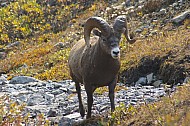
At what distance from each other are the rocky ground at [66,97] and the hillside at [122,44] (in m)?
0.36

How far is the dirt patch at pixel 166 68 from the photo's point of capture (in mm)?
12975

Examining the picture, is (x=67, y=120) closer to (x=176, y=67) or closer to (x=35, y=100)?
(x=35, y=100)

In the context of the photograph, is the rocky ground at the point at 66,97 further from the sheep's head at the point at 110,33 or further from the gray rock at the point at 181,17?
the gray rock at the point at 181,17

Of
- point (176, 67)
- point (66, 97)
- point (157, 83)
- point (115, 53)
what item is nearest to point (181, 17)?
point (176, 67)

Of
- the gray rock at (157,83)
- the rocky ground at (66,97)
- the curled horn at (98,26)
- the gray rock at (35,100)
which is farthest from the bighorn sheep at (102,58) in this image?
the gray rock at (157,83)

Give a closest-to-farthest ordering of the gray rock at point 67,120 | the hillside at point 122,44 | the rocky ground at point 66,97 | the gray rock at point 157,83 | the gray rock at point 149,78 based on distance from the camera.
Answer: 1. the hillside at point 122,44
2. the gray rock at point 67,120
3. the rocky ground at point 66,97
4. the gray rock at point 157,83
5. the gray rock at point 149,78

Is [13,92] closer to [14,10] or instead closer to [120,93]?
[120,93]

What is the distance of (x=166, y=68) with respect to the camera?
13.6 meters

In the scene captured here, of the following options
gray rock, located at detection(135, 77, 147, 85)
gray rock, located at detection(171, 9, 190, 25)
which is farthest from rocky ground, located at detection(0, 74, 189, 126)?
gray rock, located at detection(171, 9, 190, 25)

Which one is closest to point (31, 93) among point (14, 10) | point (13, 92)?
point (13, 92)

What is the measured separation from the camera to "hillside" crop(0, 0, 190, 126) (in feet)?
27.8

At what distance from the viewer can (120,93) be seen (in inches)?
496

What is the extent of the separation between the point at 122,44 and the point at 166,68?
5284 mm

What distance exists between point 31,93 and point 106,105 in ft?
14.7
